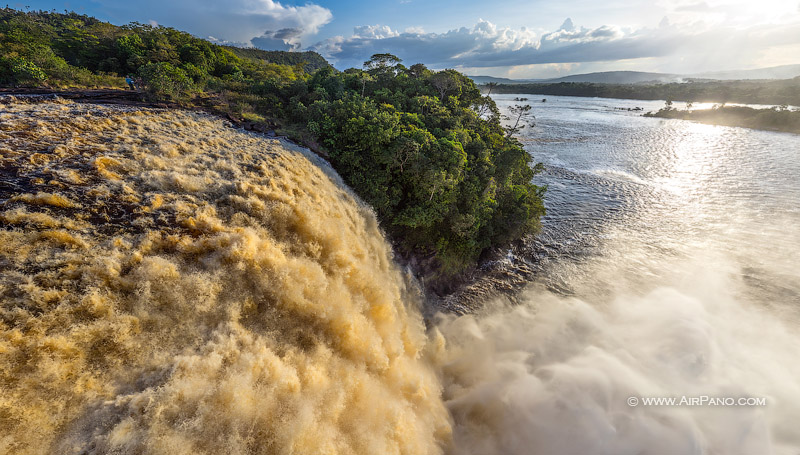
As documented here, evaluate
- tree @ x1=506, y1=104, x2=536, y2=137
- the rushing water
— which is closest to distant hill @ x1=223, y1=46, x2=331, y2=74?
tree @ x1=506, y1=104, x2=536, y2=137

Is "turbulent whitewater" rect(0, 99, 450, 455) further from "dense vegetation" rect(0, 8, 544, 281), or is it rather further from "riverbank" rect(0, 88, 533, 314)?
"dense vegetation" rect(0, 8, 544, 281)

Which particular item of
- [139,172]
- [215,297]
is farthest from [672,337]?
[139,172]

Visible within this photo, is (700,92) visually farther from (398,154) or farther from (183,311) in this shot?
(183,311)

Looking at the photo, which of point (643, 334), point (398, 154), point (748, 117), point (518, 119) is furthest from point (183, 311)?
point (748, 117)

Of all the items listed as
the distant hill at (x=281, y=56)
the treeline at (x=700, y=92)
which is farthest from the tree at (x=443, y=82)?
the treeline at (x=700, y=92)

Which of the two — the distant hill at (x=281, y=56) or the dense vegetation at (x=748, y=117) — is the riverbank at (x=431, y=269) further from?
the dense vegetation at (x=748, y=117)

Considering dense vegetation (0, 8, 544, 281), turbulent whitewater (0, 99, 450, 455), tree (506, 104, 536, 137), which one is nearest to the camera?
turbulent whitewater (0, 99, 450, 455)

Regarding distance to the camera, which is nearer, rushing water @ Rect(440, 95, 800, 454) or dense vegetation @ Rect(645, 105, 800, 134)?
rushing water @ Rect(440, 95, 800, 454)
